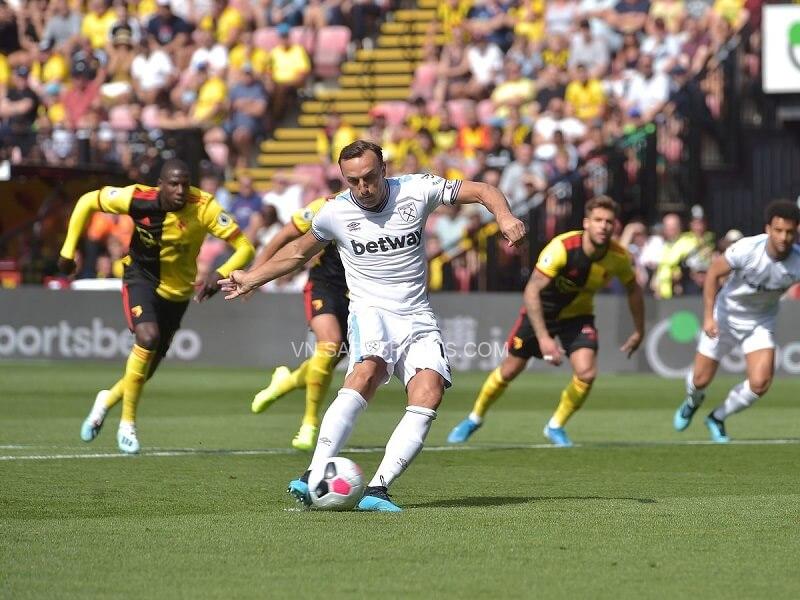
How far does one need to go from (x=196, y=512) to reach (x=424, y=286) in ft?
6.07

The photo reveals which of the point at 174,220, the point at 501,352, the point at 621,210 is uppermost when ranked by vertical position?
the point at 174,220

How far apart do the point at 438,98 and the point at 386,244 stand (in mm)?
20035

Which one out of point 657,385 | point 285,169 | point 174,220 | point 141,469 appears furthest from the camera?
point 285,169

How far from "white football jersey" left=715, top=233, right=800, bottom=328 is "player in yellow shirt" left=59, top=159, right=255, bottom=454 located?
13.9ft

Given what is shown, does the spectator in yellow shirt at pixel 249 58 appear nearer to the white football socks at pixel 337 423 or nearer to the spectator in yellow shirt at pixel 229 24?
the spectator in yellow shirt at pixel 229 24

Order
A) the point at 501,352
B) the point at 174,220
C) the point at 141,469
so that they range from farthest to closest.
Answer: the point at 501,352 < the point at 174,220 < the point at 141,469

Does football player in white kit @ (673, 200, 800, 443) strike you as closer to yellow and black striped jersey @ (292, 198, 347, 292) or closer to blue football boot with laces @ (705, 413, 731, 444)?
blue football boot with laces @ (705, 413, 731, 444)

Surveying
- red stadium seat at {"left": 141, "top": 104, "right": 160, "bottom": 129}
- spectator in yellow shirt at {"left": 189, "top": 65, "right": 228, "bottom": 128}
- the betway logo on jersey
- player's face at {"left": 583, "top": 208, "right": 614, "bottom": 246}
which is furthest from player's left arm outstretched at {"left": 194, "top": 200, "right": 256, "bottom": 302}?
red stadium seat at {"left": 141, "top": 104, "right": 160, "bottom": 129}

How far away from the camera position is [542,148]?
88.5ft

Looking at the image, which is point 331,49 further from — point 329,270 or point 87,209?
point 87,209

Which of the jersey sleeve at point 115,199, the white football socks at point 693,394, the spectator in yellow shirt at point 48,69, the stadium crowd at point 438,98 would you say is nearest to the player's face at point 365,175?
the jersey sleeve at point 115,199

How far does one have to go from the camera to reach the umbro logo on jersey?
977cm

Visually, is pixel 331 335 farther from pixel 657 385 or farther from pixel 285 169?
pixel 285 169

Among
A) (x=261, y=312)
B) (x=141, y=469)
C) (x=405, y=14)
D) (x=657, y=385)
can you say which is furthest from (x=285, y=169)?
(x=141, y=469)
